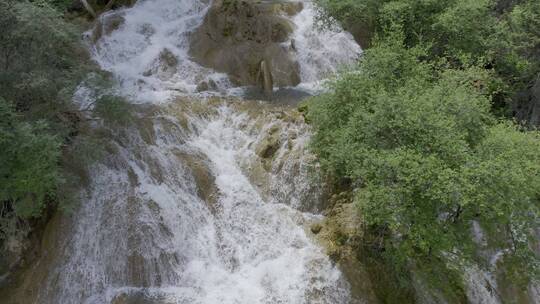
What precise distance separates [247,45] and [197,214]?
8954 mm

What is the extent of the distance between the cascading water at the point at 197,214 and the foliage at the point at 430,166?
Answer: 1.85 metres

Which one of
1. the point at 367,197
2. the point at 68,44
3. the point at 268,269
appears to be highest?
the point at 68,44

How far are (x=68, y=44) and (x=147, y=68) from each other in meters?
6.16

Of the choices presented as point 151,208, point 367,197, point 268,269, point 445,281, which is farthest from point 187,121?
point 445,281

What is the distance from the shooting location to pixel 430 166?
30.1 feet

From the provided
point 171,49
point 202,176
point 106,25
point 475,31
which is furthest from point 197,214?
point 106,25

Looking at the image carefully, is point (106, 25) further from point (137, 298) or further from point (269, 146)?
point (137, 298)

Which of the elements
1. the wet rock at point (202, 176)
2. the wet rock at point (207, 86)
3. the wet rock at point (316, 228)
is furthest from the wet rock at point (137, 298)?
the wet rock at point (207, 86)

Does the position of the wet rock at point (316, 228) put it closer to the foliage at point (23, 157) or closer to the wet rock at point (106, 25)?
the foliage at point (23, 157)

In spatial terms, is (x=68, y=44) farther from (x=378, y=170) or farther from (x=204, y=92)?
(x=378, y=170)

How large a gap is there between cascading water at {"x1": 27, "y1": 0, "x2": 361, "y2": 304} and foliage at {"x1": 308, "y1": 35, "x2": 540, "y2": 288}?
185 cm

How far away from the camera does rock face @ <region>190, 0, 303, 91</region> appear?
1795cm

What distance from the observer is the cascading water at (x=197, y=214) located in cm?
1045

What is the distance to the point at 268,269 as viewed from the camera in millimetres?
11023
